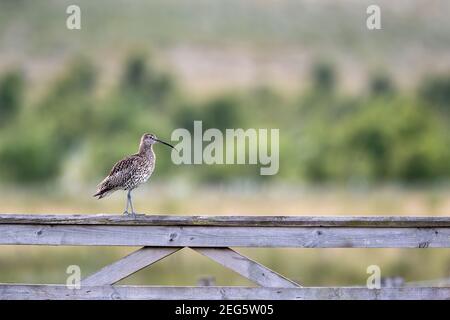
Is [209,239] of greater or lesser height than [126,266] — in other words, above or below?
above

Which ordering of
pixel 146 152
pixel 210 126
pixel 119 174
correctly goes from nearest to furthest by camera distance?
pixel 119 174 → pixel 146 152 → pixel 210 126

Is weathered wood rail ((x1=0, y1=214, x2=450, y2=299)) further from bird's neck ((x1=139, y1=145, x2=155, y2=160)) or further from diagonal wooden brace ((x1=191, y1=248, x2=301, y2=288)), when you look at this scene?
bird's neck ((x1=139, y1=145, x2=155, y2=160))

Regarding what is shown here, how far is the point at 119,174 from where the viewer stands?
12.0 m

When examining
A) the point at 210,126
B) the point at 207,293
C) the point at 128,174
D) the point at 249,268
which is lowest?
the point at 207,293

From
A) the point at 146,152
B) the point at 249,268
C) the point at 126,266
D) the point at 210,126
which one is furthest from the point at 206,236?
the point at 210,126

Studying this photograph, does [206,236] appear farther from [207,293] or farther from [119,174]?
[119,174]

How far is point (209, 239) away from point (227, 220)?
0.73ft

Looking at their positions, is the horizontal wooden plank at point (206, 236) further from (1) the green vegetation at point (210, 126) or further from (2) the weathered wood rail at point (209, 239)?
(1) the green vegetation at point (210, 126)

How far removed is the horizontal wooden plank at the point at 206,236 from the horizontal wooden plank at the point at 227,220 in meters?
0.05

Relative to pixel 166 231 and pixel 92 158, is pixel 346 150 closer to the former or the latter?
pixel 92 158

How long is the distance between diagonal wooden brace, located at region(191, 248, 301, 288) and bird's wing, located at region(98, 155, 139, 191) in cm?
208

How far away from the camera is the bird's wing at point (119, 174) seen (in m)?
12.0

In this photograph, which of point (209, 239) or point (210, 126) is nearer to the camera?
point (209, 239)

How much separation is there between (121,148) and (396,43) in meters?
106
